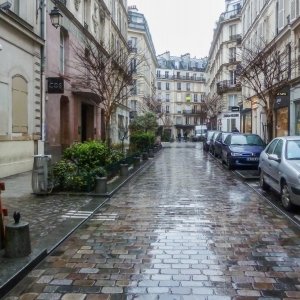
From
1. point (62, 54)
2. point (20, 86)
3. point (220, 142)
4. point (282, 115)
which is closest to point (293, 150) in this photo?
point (20, 86)

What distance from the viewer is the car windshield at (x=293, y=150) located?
8.90 metres

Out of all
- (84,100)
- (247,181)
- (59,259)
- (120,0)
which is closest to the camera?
(59,259)

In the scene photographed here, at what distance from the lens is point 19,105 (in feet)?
47.4

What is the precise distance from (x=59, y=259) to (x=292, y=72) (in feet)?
65.6

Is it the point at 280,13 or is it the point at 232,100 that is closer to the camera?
the point at 280,13

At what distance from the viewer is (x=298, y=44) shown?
21.4m

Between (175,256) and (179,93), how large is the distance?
8743 centimetres

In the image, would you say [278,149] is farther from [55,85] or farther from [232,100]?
[232,100]

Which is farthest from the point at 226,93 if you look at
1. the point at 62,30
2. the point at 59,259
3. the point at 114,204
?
the point at 59,259

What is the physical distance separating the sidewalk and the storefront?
47.9 ft

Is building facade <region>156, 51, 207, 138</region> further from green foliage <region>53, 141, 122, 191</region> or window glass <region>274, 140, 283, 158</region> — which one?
window glass <region>274, 140, 283, 158</region>

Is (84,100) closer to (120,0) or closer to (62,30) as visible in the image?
(62,30)

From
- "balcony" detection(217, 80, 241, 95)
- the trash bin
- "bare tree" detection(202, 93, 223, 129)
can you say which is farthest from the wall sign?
"bare tree" detection(202, 93, 223, 129)

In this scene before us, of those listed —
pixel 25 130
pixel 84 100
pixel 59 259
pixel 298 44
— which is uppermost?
pixel 298 44
